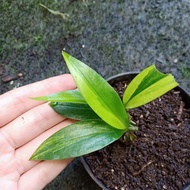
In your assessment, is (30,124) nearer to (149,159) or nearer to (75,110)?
(75,110)

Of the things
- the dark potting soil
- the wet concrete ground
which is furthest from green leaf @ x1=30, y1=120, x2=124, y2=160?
the wet concrete ground

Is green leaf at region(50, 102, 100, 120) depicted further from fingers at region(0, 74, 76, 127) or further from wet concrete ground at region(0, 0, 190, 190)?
wet concrete ground at region(0, 0, 190, 190)

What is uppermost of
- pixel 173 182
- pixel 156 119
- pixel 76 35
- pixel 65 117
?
pixel 76 35

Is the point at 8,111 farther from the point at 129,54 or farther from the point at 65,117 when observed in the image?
the point at 129,54

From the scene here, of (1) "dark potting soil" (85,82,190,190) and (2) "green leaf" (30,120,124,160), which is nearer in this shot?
(2) "green leaf" (30,120,124,160)

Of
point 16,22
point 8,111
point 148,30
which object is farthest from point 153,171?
point 16,22

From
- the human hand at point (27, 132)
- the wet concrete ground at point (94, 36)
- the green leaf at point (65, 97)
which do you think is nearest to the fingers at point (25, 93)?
the human hand at point (27, 132)
